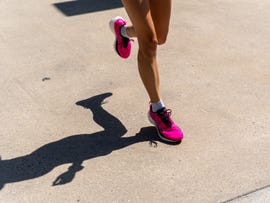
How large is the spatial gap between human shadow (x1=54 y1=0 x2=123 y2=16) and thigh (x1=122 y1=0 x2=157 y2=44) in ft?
9.55

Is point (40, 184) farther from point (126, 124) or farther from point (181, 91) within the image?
point (181, 91)

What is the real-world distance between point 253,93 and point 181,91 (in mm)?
606

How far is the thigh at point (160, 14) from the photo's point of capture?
3.37 m

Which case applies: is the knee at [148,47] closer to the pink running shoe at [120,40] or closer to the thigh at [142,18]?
the thigh at [142,18]

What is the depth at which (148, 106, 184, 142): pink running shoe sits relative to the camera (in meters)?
3.46

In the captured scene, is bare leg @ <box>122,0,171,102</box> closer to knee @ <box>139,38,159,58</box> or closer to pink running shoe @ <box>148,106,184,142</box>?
knee @ <box>139,38,159,58</box>

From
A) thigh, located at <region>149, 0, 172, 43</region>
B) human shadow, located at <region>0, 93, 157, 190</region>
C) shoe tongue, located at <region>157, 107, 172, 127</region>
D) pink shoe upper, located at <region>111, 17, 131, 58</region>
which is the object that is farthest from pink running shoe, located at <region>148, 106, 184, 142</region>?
pink shoe upper, located at <region>111, 17, 131, 58</region>

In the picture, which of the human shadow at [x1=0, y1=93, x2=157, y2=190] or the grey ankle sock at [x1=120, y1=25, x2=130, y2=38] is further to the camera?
the grey ankle sock at [x1=120, y1=25, x2=130, y2=38]

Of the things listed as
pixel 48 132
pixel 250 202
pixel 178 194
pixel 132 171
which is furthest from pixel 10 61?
pixel 250 202

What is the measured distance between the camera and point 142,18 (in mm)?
3180

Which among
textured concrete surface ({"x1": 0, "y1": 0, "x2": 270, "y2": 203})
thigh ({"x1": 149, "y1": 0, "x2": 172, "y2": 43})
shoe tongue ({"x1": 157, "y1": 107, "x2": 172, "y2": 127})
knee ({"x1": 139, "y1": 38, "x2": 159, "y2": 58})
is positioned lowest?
textured concrete surface ({"x1": 0, "y1": 0, "x2": 270, "y2": 203})

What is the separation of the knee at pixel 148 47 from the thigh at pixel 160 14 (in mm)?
149

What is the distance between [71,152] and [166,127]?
0.69m

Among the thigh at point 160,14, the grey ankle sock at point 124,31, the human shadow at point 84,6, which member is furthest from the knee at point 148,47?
the human shadow at point 84,6
